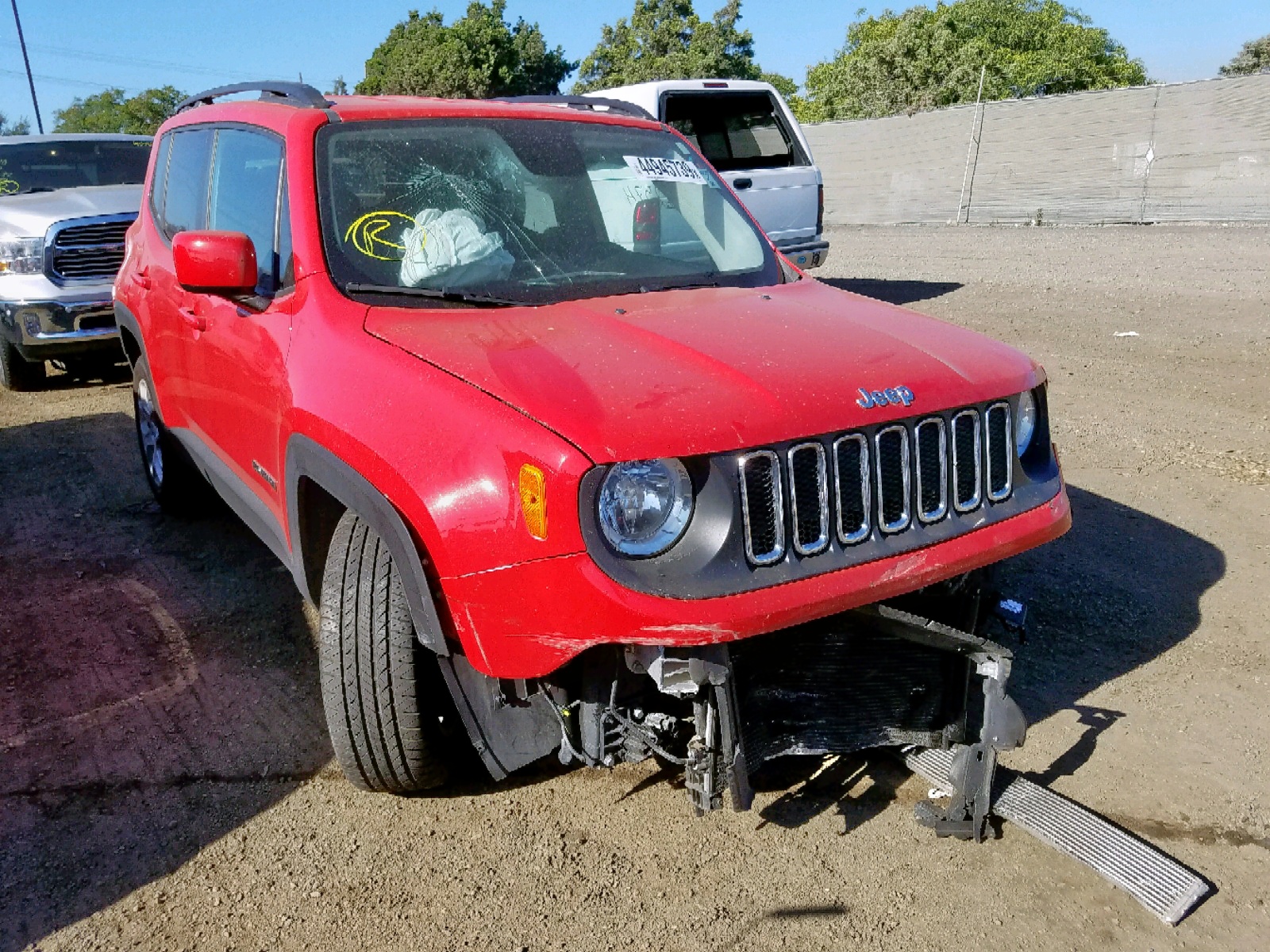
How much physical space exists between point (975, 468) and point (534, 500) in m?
1.21

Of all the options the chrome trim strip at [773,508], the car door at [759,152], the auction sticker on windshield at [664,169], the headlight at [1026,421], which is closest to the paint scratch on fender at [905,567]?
the chrome trim strip at [773,508]

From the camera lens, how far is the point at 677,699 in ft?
8.96

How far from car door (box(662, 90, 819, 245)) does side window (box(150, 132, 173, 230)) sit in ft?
19.1

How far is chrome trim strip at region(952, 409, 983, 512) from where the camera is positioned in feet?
9.05

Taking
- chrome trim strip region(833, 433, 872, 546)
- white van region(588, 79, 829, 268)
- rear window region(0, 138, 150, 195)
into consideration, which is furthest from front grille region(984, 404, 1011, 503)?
rear window region(0, 138, 150, 195)

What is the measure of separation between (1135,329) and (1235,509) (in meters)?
4.74

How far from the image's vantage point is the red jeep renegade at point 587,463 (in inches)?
94.0

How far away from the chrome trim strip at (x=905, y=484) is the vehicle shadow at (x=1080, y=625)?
87 cm

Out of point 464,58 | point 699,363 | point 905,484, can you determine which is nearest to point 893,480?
point 905,484

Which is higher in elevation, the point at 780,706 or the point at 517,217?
the point at 517,217

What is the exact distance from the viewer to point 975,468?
2.83 meters

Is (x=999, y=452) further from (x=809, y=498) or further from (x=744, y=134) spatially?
(x=744, y=134)

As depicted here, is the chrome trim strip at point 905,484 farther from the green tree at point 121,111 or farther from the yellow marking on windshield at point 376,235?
the green tree at point 121,111

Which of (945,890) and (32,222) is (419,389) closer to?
(945,890)
